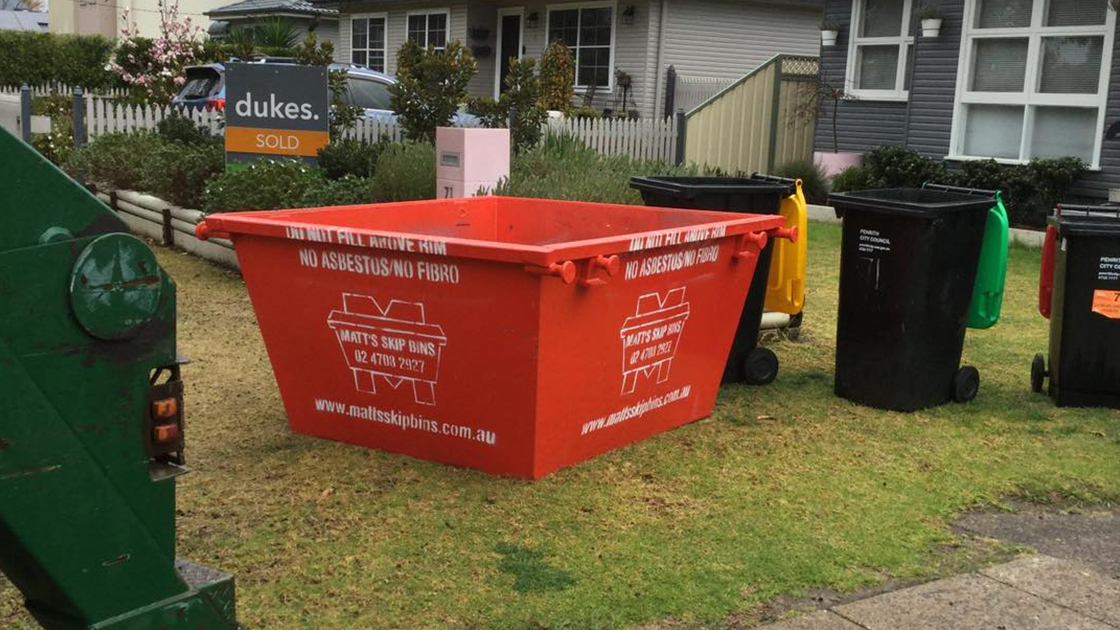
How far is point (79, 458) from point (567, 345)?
9.55 feet

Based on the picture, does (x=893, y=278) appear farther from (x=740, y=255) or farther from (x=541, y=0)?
(x=541, y=0)

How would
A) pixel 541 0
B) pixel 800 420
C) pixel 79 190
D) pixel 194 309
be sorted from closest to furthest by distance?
pixel 79 190, pixel 800 420, pixel 194 309, pixel 541 0

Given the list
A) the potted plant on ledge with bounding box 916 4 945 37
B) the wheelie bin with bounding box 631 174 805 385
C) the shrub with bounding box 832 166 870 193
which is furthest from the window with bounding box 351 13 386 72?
the wheelie bin with bounding box 631 174 805 385

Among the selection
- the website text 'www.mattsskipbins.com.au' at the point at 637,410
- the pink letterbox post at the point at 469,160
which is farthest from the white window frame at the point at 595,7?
the website text 'www.mattsskipbins.com.au' at the point at 637,410

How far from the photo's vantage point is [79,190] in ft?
7.44

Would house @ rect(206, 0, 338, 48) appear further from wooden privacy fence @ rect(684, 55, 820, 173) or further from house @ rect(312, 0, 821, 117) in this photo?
wooden privacy fence @ rect(684, 55, 820, 173)

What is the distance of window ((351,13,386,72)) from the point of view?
94.9 feet

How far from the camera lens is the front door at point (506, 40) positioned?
26014mm

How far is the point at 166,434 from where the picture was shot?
243 centimetres

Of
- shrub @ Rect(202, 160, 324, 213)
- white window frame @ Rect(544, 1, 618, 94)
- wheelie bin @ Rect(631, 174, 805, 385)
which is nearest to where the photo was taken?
wheelie bin @ Rect(631, 174, 805, 385)

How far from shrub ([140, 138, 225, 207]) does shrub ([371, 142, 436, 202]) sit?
2.23 meters

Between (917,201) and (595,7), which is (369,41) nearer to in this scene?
(595,7)

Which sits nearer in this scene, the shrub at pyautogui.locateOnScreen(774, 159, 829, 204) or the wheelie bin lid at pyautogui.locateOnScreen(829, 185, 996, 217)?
the wheelie bin lid at pyautogui.locateOnScreen(829, 185, 996, 217)

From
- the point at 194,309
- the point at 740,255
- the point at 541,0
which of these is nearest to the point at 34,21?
the point at 541,0
